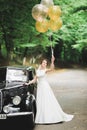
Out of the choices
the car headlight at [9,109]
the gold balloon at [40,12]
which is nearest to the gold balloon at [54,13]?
the gold balloon at [40,12]

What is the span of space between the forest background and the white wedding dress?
13.8 feet

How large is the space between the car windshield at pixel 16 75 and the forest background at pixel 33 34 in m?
3.97

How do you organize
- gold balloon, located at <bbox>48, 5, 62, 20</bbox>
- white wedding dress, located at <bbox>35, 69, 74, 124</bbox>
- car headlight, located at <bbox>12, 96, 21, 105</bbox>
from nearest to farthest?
car headlight, located at <bbox>12, 96, 21, 105</bbox> → white wedding dress, located at <bbox>35, 69, 74, 124</bbox> → gold balloon, located at <bbox>48, 5, 62, 20</bbox>

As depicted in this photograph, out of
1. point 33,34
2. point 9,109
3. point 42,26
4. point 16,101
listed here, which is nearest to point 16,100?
point 16,101

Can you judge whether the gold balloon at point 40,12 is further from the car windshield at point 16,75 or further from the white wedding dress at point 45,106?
the white wedding dress at point 45,106

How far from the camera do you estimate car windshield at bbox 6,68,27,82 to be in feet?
34.8

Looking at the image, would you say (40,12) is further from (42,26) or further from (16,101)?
(16,101)

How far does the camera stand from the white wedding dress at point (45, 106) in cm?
1057

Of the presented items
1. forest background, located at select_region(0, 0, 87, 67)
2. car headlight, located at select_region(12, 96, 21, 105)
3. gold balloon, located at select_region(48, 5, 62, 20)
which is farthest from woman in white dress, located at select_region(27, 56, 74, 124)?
forest background, located at select_region(0, 0, 87, 67)

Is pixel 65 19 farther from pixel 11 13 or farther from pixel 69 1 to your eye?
pixel 11 13

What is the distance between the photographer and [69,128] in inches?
389

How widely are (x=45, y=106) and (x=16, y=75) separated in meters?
1.26

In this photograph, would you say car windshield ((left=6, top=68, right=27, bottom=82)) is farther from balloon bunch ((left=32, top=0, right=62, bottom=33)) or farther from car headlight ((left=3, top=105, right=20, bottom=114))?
balloon bunch ((left=32, top=0, right=62, bottom=33))

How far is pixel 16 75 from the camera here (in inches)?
425
